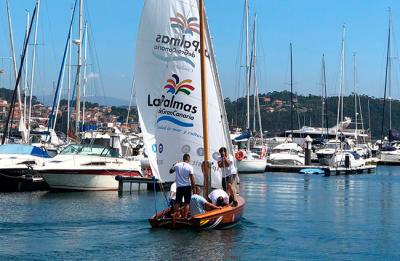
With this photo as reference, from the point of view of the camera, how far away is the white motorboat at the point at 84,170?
3531 centimetres

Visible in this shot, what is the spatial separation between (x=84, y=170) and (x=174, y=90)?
47.6ft

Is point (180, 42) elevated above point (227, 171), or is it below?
above

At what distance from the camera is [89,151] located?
3688 cm

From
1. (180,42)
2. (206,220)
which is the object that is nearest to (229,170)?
(206,220)

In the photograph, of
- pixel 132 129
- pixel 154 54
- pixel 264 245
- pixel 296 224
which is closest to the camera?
pixel 264 245

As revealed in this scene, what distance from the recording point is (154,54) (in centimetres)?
2173

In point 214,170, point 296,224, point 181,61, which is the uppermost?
point 181,61

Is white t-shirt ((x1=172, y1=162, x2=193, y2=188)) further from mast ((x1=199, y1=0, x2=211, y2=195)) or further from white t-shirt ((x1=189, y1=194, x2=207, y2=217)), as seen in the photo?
mast ((x1=199, y1=0, x2=211, y2=195))

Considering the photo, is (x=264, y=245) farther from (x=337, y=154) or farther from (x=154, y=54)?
(x=337, y=154)

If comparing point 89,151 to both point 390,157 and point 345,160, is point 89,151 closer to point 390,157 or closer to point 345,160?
point 345,160

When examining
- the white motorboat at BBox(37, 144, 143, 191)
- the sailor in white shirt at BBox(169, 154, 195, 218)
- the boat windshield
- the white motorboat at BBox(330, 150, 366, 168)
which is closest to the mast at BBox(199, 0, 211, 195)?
the sailor in white shirt at BBox(169, 154, 195, 218)

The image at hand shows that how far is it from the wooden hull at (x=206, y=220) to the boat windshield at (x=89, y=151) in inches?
617

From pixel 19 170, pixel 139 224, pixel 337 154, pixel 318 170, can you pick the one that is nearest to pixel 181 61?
pixel 139 224

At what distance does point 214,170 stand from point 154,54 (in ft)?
12.0
